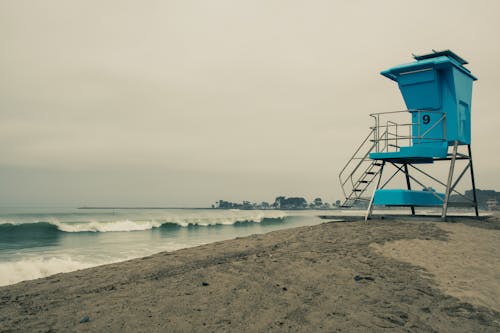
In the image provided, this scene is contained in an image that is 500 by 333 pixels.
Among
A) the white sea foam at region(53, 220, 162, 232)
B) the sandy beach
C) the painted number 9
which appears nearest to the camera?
the sandy beach

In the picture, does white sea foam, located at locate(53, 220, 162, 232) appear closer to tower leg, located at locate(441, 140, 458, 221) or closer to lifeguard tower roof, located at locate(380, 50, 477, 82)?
lifeguard tower roof, located at locate(380, 50, 477, 82)

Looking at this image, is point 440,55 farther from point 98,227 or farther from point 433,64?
point 98,227

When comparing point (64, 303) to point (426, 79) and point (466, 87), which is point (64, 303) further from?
point (466, 87)

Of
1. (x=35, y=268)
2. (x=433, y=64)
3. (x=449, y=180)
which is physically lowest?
(x=35, y=268)

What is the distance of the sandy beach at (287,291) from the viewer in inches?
200

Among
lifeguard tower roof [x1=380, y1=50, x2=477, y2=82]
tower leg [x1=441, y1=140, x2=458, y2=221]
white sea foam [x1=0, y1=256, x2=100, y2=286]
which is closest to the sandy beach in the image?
tower leg [x1=441, y1=140, x2=458, y2=221]

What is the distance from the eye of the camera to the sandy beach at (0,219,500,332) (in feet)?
16.6

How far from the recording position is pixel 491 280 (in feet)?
22.4

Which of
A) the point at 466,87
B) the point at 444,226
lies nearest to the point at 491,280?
the point at 444,226

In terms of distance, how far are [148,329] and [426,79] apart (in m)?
12.8

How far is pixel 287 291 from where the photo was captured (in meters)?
6.07

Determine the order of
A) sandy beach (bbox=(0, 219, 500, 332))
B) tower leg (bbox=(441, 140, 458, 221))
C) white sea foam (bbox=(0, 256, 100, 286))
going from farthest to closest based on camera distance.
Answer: white sea foam (bbox=(0, 256, 100, 286))
tower leg (bbox=(441, 140, 458, 221))
sandy beach (bbox=(0, 219, 500, 332))

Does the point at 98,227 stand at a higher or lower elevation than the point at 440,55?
lower

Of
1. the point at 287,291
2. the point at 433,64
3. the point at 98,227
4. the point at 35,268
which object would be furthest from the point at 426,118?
the point at 98,227
